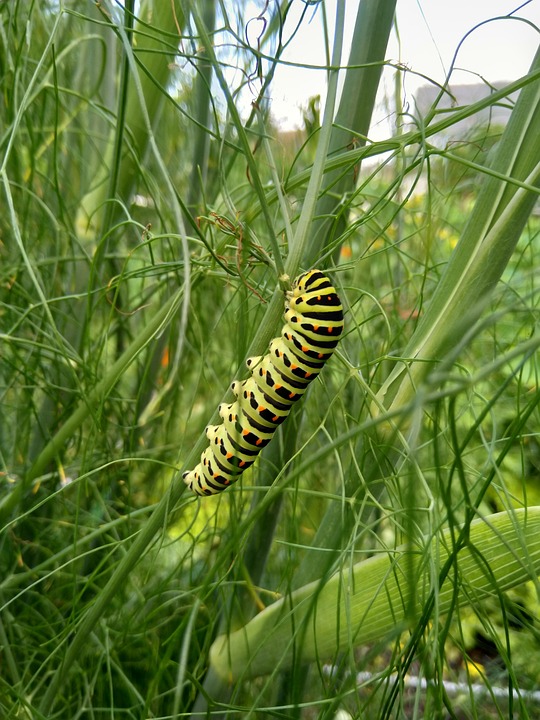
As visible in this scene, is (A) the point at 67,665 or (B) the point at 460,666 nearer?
(A) the point at 67,665

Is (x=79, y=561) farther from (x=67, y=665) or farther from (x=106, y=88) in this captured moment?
(x=106, y=88)

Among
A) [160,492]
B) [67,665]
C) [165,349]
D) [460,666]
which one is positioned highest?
[165,349]

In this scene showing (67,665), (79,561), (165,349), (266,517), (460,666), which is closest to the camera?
(67,665)

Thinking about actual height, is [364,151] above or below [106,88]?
below

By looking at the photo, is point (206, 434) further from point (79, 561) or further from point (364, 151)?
point (79, 561)

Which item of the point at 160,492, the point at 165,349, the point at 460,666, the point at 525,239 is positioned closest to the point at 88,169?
the point at 165,349

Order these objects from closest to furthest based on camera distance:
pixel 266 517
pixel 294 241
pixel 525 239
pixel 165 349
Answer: pixel 294 241 → pixel 266 517 → pixel 165 349 → pixel 525 239
